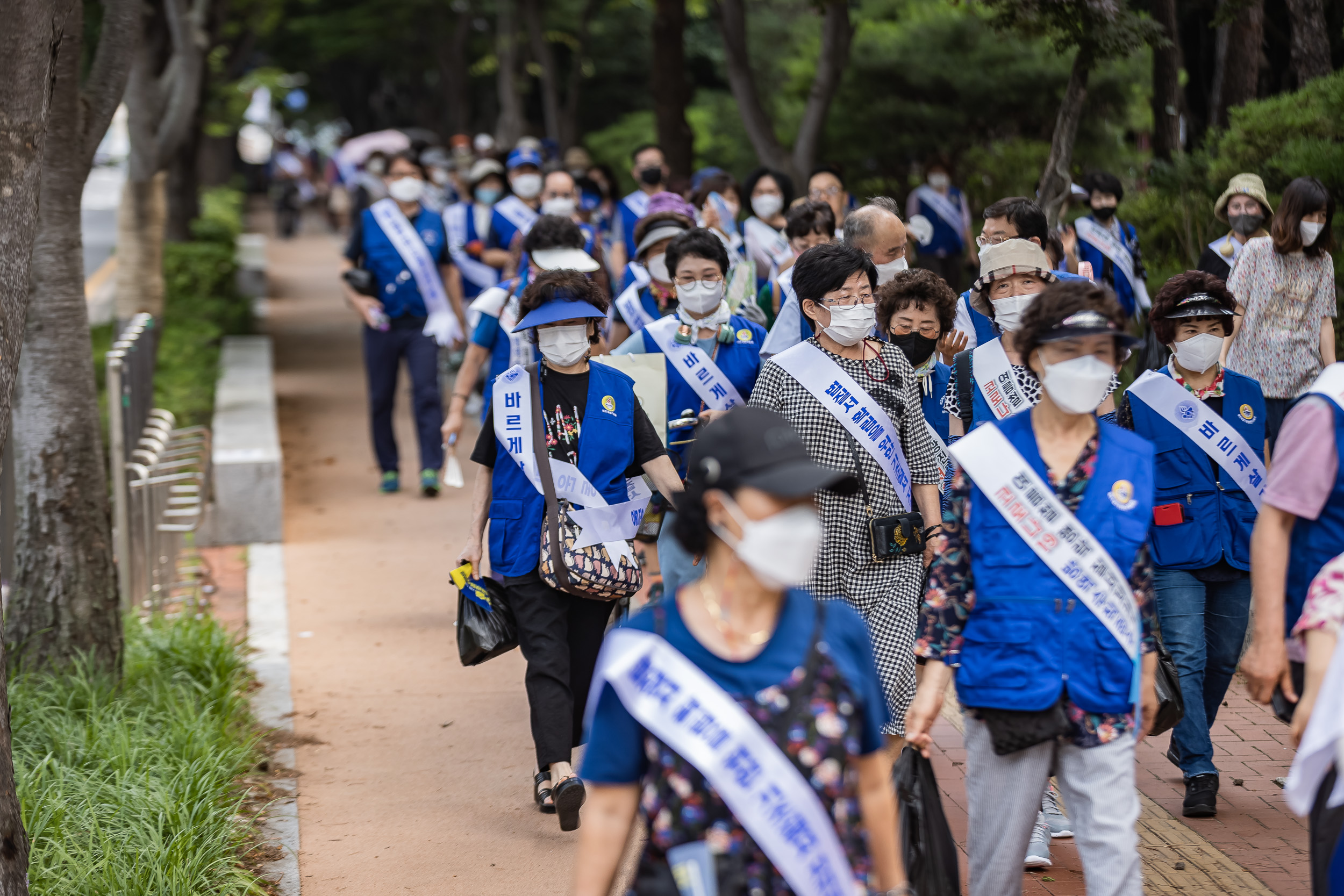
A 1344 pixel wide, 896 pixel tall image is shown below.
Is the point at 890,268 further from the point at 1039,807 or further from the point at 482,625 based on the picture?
the point at 1039,807

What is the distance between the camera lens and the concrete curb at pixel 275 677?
555 centimetres

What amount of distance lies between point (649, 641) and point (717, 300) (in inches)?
142

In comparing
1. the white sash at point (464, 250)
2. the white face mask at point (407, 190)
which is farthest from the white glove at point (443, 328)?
the white sash at point (464, 250)

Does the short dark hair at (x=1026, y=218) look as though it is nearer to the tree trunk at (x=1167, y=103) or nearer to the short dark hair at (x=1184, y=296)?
the short dark hair at (x=1184, y=296)

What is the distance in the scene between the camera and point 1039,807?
4.05 metres

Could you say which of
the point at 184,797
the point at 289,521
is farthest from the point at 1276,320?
the point at 289,521

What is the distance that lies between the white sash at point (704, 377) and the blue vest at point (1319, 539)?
2.51 metres

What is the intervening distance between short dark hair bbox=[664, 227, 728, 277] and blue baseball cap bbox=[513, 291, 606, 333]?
88 cm

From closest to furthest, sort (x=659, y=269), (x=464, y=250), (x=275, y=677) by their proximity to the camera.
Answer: (x=659, y=269)
(x=275, y=677)
(x=464, y=250)

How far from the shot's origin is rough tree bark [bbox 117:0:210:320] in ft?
46.2

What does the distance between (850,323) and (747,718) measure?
247 centimetres

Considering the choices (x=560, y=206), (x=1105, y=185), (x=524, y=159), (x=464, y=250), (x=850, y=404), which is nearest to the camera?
(x=850, y=404)

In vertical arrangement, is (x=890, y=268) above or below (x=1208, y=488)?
above

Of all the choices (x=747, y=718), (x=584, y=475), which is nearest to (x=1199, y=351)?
(x=584, y=475)
